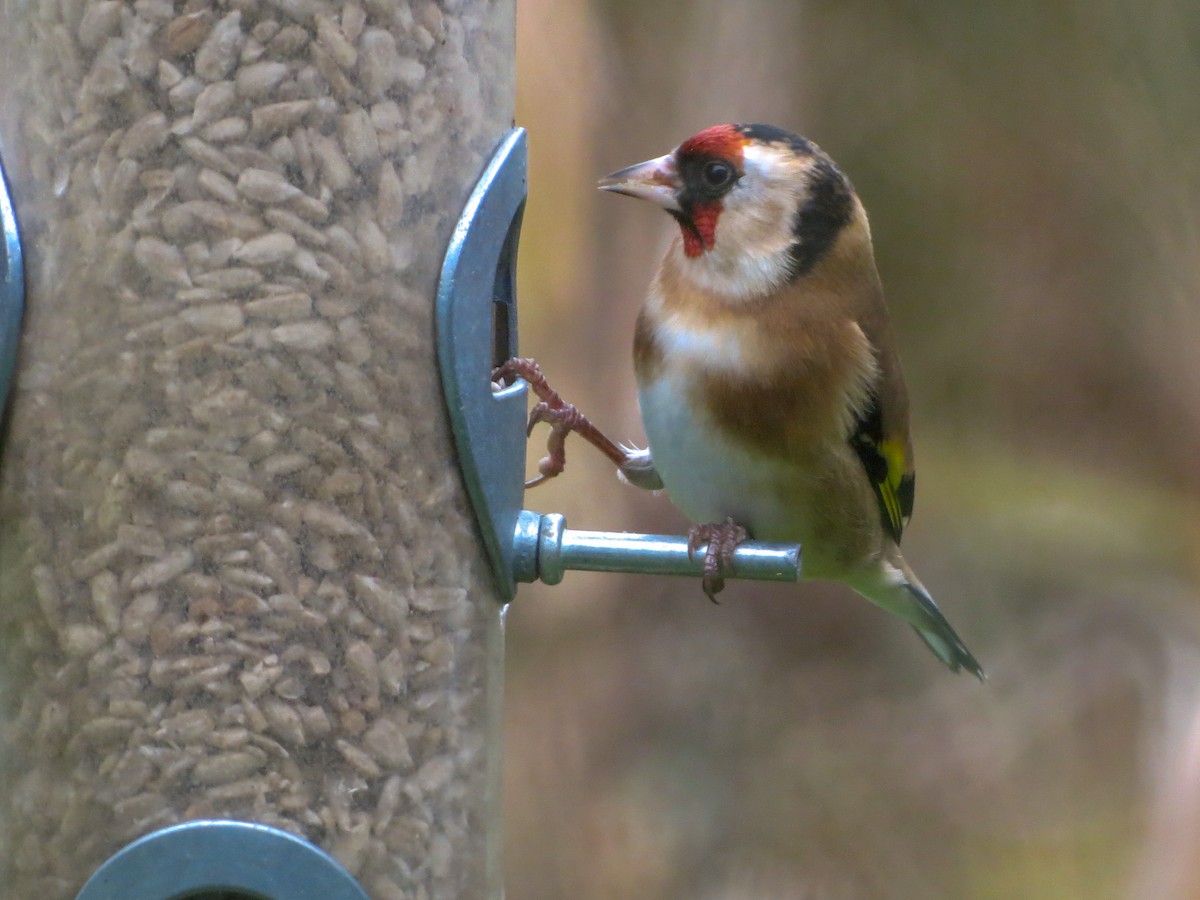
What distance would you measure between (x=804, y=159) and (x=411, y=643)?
121 centimetres

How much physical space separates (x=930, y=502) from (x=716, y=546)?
2.90 meters

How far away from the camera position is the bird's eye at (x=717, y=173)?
112 inches

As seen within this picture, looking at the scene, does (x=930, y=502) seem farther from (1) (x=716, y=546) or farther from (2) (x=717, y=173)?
(1) (x=716, y=546)

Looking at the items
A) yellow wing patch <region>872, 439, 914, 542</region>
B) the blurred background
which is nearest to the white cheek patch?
yellow wing patch <region>872, 439, 914, 542</region>

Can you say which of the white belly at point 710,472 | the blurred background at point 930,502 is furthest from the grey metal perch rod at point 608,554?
the blurred background at point 930,502

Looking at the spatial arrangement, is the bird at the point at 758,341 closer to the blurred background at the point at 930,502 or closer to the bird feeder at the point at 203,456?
the bird feeder at the point at 203,456

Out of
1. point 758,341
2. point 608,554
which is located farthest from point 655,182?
point 608,554

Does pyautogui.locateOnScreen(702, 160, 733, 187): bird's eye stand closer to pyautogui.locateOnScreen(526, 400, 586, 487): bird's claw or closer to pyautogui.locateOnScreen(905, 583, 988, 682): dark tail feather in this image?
pyautogui.locateOnScreen(526, 400, 586, 487): bird's claw

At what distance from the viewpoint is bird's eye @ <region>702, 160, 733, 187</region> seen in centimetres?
285

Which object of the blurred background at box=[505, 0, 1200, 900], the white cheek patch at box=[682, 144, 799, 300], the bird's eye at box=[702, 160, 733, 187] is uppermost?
the bird's eye at box=[702, 160, 733, 187]

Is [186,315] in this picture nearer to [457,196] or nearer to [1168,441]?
[457,196]

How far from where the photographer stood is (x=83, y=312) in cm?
207

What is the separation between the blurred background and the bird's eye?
5.90 feet

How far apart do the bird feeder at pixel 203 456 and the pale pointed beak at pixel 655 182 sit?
75 centimetres
